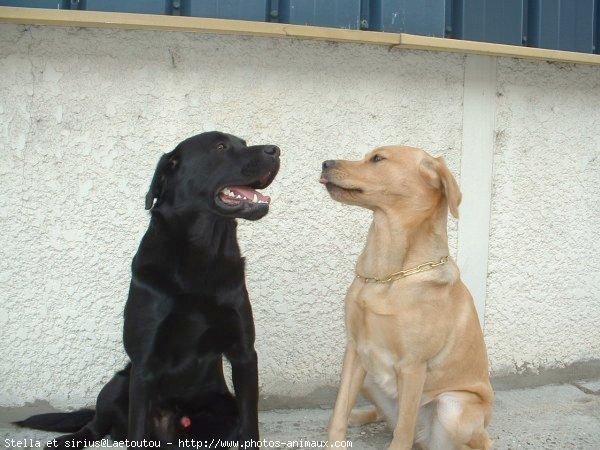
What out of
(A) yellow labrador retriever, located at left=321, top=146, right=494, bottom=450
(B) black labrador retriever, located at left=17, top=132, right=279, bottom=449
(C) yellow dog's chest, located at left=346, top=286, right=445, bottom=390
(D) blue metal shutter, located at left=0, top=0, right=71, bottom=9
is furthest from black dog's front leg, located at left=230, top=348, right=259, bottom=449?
(D) blue metal shutter, located at left=0, top=0, right=71, bottom=9

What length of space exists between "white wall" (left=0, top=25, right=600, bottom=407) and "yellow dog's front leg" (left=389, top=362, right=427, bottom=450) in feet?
3.28

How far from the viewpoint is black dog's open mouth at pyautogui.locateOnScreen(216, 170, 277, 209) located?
9.63 feet

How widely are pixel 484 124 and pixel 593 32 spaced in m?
1.02

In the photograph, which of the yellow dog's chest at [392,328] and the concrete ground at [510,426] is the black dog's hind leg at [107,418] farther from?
the yellow dog's chest at [392,328]

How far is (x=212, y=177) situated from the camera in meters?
2.97

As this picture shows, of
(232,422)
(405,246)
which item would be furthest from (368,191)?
(232,422)

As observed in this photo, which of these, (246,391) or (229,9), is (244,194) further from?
(229,9)

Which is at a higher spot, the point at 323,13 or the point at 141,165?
the point at 323,13

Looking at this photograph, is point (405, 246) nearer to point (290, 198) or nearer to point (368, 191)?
point (368, 191)

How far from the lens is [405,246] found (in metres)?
3.21

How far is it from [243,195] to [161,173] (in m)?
0.37

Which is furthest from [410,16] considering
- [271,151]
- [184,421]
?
[184,421]

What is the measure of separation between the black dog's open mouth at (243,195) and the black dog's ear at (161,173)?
261 millimetres

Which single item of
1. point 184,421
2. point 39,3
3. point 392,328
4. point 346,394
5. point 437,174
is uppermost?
point 39,3
